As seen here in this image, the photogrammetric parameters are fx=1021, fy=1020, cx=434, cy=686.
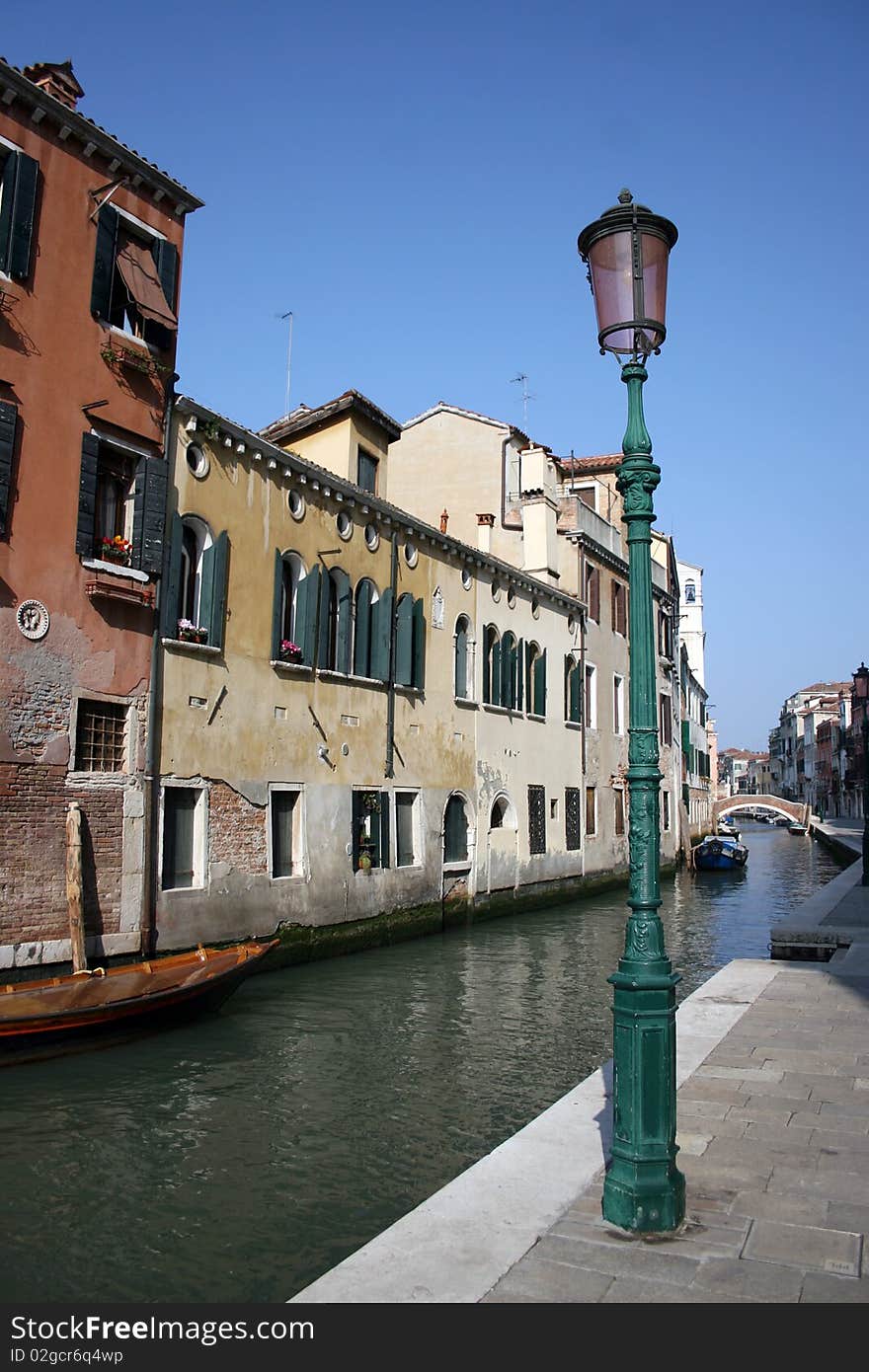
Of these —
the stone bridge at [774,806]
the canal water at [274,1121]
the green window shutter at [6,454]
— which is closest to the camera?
the canal water at [274,1121]

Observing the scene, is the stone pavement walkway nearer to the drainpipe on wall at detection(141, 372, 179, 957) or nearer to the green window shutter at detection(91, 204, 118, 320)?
the drainpipe on wall at detection(141, 372, 179, 957)

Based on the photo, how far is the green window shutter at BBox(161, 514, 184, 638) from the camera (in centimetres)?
1198

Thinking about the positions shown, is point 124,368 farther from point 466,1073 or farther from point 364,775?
point 466,1073

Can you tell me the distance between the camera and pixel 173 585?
12.1 meters

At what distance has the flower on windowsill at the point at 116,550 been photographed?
1132 centimetres

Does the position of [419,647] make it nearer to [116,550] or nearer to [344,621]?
[344,621]

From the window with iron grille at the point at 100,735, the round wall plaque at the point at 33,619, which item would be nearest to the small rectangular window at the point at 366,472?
the window with iron grille at the point at 100,735

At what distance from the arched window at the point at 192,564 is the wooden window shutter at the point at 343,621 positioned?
117 inches

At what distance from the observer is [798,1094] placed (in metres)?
5.88

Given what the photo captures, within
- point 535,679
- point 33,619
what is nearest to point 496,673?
point 535,679

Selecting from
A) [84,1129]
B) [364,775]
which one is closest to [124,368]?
[364,775]

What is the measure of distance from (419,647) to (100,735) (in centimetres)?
751

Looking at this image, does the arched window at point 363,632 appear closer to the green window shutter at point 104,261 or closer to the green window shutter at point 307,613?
the green window shutter at point 307,613

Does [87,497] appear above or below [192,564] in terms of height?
above
